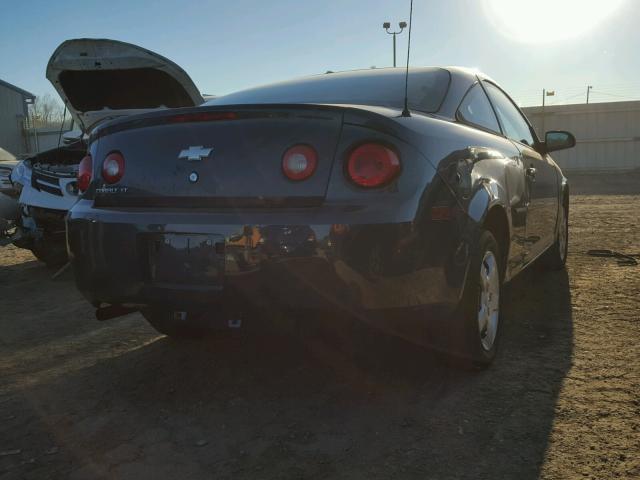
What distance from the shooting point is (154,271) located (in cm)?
252

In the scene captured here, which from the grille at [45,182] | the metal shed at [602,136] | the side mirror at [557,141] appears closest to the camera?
the side mirror at [557,141]

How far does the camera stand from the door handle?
3.79 meters

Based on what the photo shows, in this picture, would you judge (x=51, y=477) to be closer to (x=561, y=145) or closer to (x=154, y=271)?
(x=154, y=271)

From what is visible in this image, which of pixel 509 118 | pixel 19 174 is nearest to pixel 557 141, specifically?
pixel 509 118

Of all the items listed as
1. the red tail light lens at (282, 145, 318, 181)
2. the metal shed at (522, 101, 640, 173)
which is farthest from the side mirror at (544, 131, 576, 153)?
the metal shed at (522, 101, 640, 173)

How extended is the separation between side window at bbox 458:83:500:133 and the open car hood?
3.72 m

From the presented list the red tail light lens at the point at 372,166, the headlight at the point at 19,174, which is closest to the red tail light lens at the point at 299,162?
the red tail light lens at the point at 372,166

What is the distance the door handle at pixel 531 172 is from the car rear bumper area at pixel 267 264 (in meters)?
1.46

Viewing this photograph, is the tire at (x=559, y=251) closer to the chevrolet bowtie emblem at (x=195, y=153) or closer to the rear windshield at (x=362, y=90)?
the rear windshield at (x=362, y=90)

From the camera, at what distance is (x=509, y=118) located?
4234mm

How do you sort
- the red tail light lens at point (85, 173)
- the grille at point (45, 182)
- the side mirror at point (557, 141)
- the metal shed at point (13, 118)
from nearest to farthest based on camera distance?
the red tail light lens at point (85, 173) → the side mirror at point (557, 141) → the grille at point (45, 182) → the metal shed at point (13, 118)

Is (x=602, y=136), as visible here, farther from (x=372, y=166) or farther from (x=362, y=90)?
(x=372, y=166)

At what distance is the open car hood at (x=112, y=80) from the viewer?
20.5ft

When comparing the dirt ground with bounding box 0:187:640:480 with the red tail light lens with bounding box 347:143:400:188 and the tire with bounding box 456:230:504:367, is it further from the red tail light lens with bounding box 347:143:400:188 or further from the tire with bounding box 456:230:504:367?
the red tail light lens with bounding box 347:143:400:188
